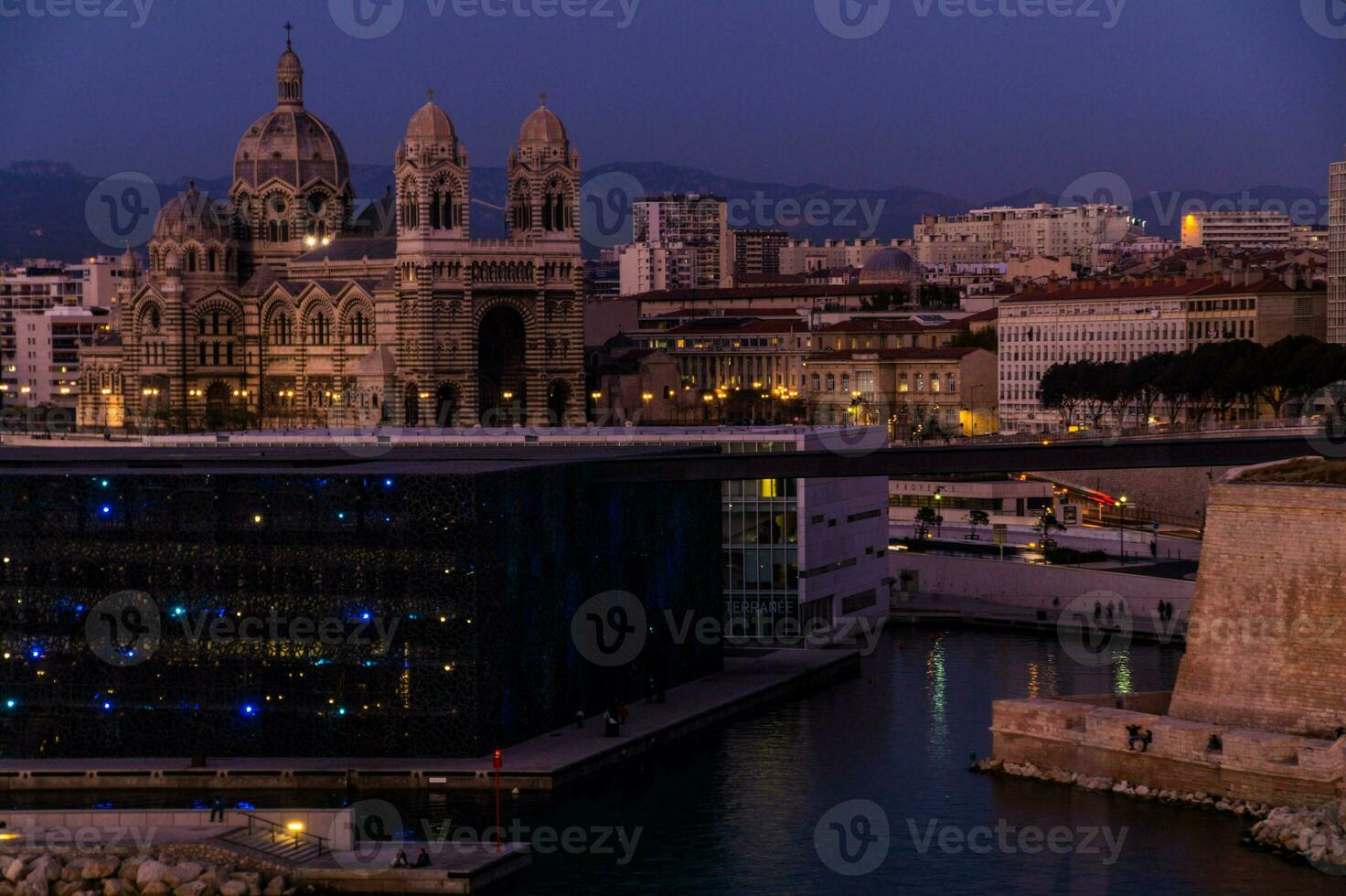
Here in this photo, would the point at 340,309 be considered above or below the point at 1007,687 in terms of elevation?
above

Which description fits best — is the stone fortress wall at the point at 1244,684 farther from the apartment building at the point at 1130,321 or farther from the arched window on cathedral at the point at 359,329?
the apartment building at the point at 1130,321

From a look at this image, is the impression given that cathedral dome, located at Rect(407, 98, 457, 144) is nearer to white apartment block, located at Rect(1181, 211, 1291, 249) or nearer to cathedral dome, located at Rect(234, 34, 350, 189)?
cathedral dome, located at Rect(234, 34, 350, 189)

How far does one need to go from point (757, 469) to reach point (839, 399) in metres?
69.8

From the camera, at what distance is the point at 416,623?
37.3m

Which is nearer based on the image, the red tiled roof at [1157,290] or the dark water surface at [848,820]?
the dark water surface at [848,820]

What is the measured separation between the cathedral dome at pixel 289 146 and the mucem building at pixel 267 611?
191 feet

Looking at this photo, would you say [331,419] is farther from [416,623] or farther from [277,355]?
[416,623]

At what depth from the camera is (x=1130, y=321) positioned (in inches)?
4011

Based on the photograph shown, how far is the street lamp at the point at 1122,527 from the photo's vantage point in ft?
202

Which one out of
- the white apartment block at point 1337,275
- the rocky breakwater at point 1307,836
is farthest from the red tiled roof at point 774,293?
the rocky breakwater at point 1307,836

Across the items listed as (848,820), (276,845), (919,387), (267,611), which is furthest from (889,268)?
(276,845)

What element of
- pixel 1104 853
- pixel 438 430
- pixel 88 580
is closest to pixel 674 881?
pixel 1104 853

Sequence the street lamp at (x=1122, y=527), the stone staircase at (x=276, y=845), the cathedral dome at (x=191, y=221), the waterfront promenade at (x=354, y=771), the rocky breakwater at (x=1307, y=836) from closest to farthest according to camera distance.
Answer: the stone staircase at (x=276, y=845) < the rocky breakwater at (x=1307, y=836) < the waterfront promenade at (x=354, y=771) < the street lamp at (x=1122, y=527) < the cathedral dome at (x=191, y=221)

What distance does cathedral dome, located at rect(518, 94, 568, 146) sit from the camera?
85.0 m
